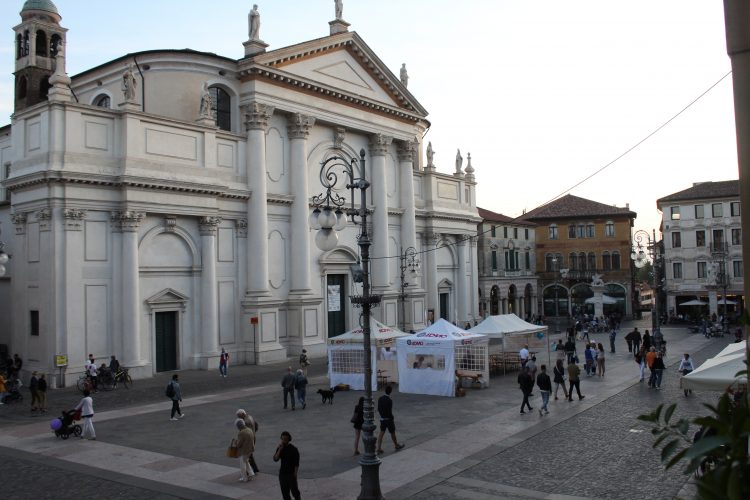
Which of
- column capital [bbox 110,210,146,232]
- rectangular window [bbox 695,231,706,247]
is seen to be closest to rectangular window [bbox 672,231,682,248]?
rectangular window [bbox 695,231,706,247]

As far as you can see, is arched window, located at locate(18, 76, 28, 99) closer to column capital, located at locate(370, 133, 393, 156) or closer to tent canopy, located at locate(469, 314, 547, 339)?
column capital, located at locate(370, 133, 393, 156)

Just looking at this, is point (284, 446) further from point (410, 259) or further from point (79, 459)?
point (410, 259)

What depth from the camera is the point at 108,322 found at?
2642 cm

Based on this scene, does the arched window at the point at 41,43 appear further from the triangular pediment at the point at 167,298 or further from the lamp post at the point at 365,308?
the lamp post at the point at 365,308

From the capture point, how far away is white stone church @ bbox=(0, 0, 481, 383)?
25703mm

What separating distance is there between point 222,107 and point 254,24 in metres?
4.62

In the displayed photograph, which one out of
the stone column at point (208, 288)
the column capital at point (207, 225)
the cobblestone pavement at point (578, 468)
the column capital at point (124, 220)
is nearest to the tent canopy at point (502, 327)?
the cobblestone pavement at point (578, 468)

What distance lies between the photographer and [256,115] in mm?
32438

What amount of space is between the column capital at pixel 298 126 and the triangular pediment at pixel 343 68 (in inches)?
76.5

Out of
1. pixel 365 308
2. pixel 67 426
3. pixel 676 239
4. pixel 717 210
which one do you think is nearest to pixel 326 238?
pixel 365 308

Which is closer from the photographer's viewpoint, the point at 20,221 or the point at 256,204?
the point at 20,221

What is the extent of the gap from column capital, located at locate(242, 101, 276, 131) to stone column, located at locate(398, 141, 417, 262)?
1189 centimetres

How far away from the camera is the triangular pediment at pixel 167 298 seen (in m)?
28.1

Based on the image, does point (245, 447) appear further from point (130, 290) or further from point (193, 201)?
point (193, 201)
